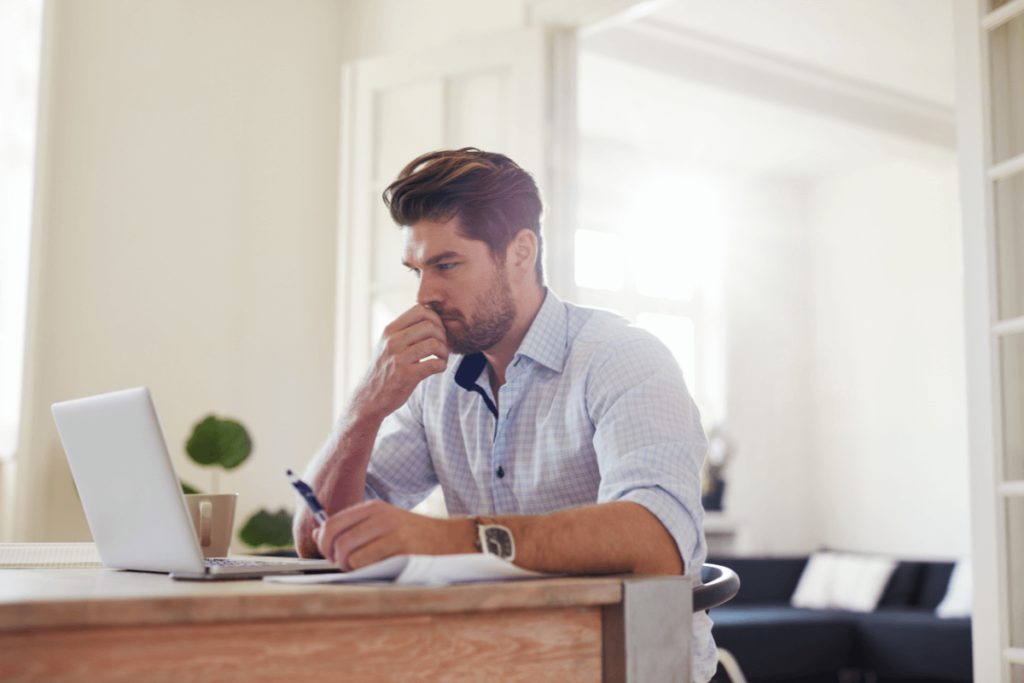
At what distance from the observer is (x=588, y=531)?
3.31 feet

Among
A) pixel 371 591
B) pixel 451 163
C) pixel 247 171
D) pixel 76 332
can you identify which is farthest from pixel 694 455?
pixel 247 171

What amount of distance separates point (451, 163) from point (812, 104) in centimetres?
448

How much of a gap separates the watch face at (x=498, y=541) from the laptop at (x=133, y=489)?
233 mm

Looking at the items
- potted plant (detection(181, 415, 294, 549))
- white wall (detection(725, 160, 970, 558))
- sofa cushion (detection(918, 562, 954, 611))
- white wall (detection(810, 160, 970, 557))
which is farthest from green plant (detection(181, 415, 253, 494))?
white wall (detection(810, 160, 970, 557))

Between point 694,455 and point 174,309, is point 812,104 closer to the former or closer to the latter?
point 174,309

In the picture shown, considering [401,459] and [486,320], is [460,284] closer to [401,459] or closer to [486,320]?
[486,320]

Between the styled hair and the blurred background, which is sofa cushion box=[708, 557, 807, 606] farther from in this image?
the styled hair

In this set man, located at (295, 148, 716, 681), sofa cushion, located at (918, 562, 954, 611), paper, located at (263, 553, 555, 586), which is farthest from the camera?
sofa cushion, located at (918, 562, 954, 611)

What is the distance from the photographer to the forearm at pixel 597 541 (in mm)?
977

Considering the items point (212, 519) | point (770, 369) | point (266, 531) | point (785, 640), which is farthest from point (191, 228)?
point (770, 369)

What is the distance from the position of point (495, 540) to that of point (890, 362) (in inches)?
248

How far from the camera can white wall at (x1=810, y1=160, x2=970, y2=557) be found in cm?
630

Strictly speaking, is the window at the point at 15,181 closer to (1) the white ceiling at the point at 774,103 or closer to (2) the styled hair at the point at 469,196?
(2) the styled hair at the point at 469,196

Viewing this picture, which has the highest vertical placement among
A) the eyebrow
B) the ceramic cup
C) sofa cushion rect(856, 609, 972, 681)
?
the eyebrow
